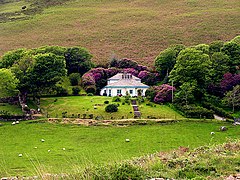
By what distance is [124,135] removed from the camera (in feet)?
116

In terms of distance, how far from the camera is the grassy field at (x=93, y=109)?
4388 centimetres

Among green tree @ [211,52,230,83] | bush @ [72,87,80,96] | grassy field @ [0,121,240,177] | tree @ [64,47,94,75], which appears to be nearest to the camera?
grassy field @ [0,121,240,177]

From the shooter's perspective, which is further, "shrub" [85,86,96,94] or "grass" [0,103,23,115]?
"shrub" [85,86,96,94]

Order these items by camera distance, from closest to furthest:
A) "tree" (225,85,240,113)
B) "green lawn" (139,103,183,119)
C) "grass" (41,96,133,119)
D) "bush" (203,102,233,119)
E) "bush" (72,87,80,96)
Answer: "green lawn" (139,103,183,119)
"grass" (41,96,133,119)
"bush" (203,102,233,119)
"tree" (225,85,240,113)
"bush" (72,87,80,96)

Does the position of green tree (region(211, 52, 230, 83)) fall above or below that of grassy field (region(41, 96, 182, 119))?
above

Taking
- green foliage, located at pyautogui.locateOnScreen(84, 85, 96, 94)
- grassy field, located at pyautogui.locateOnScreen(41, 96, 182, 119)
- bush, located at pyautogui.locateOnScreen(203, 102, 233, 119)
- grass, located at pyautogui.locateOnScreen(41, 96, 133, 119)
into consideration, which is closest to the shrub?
green foliage, located at pyautogui.locateOnScreen(84, 85, 96, 94)

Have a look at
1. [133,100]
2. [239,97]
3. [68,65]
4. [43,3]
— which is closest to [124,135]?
[133,100]

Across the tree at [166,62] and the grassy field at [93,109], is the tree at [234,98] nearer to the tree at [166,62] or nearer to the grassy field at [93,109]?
the grassy field at [93,109]

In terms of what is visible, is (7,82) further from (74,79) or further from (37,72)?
(74,79)

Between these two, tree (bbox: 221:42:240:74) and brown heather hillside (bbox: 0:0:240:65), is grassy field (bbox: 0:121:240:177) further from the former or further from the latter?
brown heather hillside (bbox: 0:0:240:65)

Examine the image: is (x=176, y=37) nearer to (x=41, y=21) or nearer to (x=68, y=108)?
(x=41, y=21)

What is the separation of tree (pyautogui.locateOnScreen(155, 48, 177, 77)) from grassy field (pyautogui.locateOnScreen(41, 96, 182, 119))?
1986 centimetres

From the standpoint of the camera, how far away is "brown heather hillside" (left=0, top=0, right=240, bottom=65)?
96688 mm

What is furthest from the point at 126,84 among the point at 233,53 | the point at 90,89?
the point at 233,53
